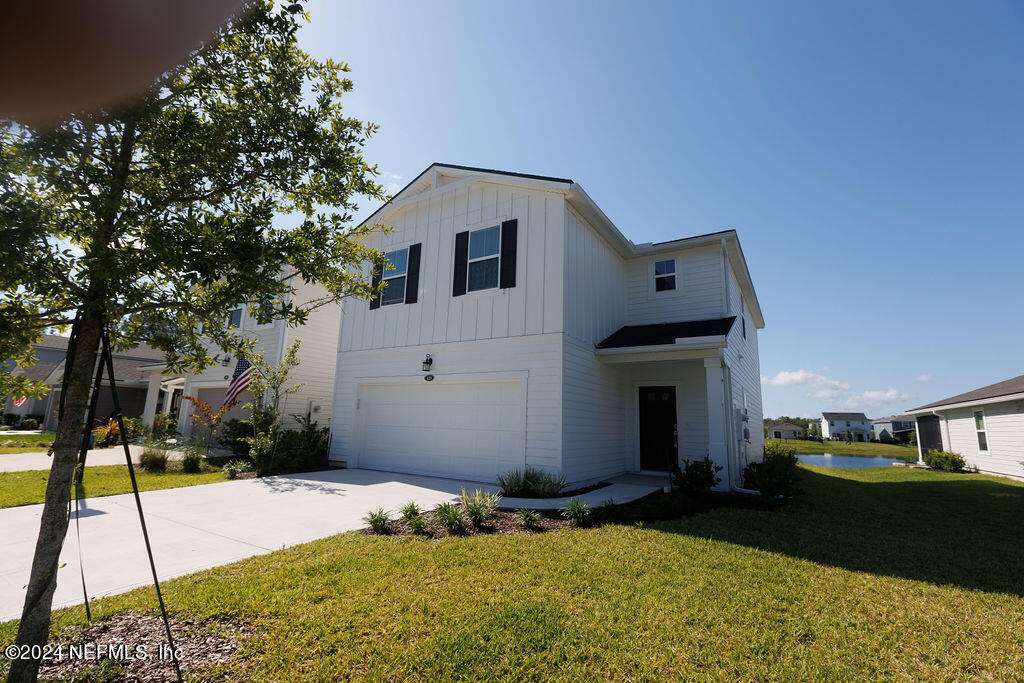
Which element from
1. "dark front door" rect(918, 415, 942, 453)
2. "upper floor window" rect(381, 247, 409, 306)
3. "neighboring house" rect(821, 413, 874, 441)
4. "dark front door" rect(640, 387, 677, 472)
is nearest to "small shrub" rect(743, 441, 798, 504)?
"dark front door" rect(640, 387, 677, 472)

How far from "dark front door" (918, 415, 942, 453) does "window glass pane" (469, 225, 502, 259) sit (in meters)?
26.7

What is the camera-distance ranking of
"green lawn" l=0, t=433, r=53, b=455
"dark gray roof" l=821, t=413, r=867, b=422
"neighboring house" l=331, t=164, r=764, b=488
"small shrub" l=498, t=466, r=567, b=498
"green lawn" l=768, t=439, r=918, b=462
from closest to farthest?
"small shrub" l=498, t=466, r=567, b=498
"neighboring house" l=331, t=164, r=764, b=488
"green lawn" l=0, t=433, r=53, b=455
"green lawn" l=768, t=439, r=918, b=462
"dark gray roof" l=821, t=413, r=867, b=422

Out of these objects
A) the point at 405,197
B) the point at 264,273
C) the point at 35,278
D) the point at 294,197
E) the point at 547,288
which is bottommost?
the point at 35,278

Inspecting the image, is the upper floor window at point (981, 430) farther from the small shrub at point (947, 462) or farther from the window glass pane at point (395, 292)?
the window glass pane at point (395, 292)

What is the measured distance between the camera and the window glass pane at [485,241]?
10.3m

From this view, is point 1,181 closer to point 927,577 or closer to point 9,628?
point 9,628

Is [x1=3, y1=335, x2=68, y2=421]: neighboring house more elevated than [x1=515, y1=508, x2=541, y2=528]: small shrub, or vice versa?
[x1=3, y1=335, x2=68, y2=421]: neighboring house

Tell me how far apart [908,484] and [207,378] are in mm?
24284

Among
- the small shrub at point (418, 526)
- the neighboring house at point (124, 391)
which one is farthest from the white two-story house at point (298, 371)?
the neighboring house at point (124, 391)

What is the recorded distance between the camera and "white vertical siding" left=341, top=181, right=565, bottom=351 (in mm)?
9344

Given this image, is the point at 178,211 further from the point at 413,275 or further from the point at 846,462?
the point at 846,462

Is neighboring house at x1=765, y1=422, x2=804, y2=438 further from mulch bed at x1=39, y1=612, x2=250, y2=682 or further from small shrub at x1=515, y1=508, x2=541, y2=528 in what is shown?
mulch bed at x1=39, y1=612, x2=250, y2=682

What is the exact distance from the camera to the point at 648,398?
11.9 metres

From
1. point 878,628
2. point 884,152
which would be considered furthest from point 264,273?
point 884,152
